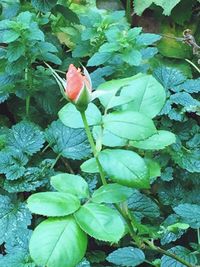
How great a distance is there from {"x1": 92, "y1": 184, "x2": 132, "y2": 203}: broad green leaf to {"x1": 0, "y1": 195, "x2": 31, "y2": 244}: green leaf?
0.51 meters

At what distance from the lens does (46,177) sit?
4.20ft

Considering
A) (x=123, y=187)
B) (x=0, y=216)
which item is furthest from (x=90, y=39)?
(x=123, y=187)

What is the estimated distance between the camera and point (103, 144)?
750 millimetres

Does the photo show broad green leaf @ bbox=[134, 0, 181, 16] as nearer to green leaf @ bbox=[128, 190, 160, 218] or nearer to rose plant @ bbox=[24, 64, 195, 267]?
green leaf @ bbox=[128, 190, 160, 218]

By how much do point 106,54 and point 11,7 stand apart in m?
0.41

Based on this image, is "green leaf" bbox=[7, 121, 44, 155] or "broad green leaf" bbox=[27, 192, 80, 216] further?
"green leaf" bbox=[7, 121, 44, 155]

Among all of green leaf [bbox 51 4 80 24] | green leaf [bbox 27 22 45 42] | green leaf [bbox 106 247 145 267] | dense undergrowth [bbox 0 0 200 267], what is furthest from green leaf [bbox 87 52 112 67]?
green leaf [bbox 106 247 145 267]

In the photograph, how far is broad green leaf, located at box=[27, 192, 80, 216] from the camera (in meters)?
0.65

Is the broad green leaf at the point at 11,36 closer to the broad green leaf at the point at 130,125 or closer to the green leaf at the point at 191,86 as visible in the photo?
the green leaf at the point at 191,86

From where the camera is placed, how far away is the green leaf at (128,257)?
1038mm

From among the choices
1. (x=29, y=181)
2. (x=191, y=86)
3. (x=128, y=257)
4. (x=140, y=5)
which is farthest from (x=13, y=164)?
(x=140, y=5)

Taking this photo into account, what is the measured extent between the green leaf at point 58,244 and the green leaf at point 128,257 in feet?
1.35

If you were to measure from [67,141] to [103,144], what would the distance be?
590 millimetres

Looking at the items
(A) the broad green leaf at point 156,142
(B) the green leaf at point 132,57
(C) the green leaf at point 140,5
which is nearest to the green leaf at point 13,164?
(B) the green leaf at point 132,57
